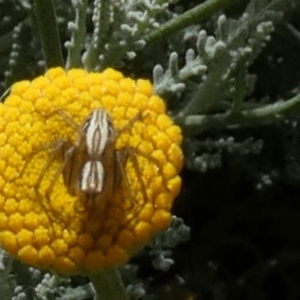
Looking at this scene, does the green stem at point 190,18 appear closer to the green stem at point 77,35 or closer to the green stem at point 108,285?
the green stem at point 77,35

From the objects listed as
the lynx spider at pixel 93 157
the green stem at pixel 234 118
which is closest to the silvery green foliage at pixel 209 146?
the green stem at pixel 234 118

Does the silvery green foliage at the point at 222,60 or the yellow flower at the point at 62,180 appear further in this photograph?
the silvery green foliage at the point at 222,60

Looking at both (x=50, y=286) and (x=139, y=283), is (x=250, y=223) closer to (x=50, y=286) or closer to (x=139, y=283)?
(x=139, y=283)

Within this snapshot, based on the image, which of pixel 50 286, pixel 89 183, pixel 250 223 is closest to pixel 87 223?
pixel 89 183

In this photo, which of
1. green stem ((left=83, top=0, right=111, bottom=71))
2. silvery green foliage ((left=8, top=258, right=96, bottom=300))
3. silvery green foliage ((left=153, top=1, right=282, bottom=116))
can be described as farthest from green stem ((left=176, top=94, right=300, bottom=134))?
silvery green foliage ((left=8, top=258, right=96, bottom=300))

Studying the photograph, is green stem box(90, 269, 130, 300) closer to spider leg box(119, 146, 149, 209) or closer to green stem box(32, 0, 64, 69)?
spider leg box(119, 146, 149, 209)

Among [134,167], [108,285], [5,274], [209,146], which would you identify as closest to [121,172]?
[134,167]

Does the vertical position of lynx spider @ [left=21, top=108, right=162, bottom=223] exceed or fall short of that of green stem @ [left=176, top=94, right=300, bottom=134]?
it exceeds it
